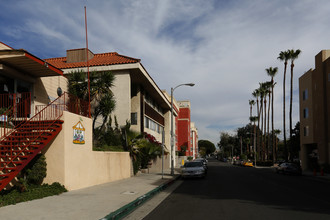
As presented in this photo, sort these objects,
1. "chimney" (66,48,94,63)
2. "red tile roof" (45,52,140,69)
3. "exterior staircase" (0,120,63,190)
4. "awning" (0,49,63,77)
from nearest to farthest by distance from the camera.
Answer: "exterior staircase" (0,120,63,190), "awning" (0,49,63,77), "red tile roof" (45,52,140,69), "chimney" (66,48,94,63)

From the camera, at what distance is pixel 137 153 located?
23.5 metres

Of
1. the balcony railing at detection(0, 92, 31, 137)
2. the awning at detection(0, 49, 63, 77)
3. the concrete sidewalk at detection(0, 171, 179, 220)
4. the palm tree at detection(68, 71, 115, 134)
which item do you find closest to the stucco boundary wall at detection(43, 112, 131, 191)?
the concrete sidewalk at detection(0, 171, 179, 220)

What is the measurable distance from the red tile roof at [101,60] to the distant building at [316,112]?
76.5ft

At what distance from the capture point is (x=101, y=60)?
93.6ft

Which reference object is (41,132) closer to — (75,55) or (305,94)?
(75,55)

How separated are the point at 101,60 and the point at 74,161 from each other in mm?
16165

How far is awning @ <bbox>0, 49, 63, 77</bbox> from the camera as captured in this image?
1373cm

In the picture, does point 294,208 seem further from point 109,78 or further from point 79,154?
point 109,78

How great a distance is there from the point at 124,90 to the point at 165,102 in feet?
53.7

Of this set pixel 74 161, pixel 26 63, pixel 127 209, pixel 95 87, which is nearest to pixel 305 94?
pixel 95 87

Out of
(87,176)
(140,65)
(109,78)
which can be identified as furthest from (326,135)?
(87,176)

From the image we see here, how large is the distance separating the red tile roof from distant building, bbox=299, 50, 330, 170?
23306 mm

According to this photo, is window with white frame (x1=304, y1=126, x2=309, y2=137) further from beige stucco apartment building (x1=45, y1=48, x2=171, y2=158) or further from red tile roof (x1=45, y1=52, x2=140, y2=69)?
red tile roof (x1=45, y1=52, x2=140, y2=69)

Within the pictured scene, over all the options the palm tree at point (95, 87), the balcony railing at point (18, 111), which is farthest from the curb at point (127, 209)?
the palm tree at point (95, 87)
